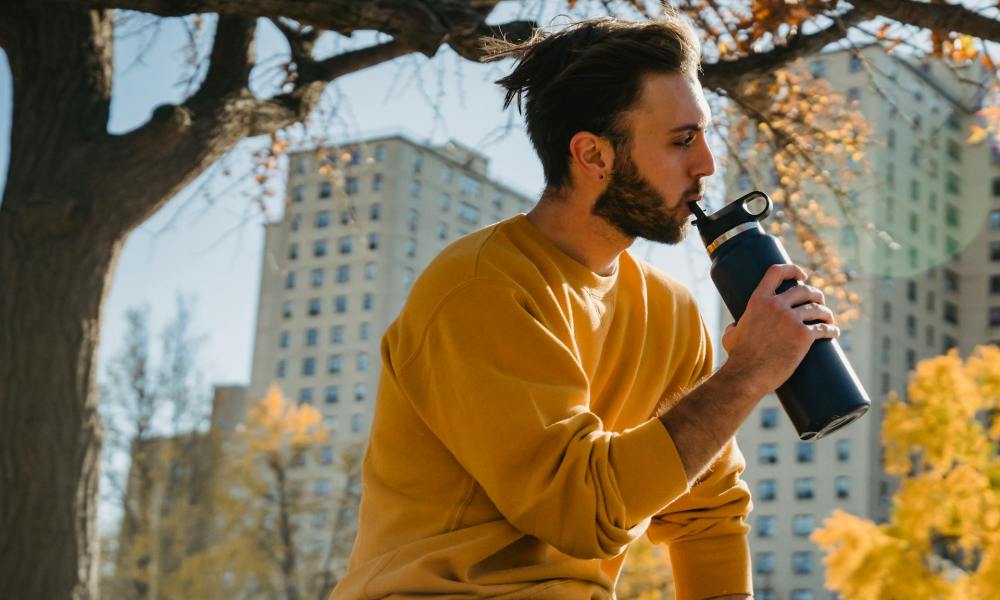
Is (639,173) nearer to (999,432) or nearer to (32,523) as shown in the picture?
(32,523)

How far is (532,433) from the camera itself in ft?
6.64

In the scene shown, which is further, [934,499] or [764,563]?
[764,563]

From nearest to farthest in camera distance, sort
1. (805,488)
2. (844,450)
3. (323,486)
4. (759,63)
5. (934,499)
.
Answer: (759,63) < (934,499) < (844,450) < (805,488) < (323,486)

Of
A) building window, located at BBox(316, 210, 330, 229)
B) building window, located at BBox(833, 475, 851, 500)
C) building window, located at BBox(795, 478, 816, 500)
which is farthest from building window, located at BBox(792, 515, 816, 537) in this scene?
building window, located at BBox(316, 210, 330, 229)

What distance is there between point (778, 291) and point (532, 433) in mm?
486

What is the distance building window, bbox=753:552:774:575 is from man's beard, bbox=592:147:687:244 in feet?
210

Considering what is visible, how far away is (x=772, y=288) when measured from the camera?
2.14 m

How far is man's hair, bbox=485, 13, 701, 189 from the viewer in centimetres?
235

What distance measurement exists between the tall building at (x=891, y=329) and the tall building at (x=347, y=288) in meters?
19.9

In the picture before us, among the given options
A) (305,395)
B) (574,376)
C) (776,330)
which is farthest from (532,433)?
(305,395)

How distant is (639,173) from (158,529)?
117ft

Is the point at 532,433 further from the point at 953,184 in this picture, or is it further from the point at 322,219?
the point at 322,219

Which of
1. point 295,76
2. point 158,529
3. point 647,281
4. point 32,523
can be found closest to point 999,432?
point 295,76

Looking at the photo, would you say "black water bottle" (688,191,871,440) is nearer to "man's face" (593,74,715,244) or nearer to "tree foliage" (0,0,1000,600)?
"man's face" (593,74,715,244)
